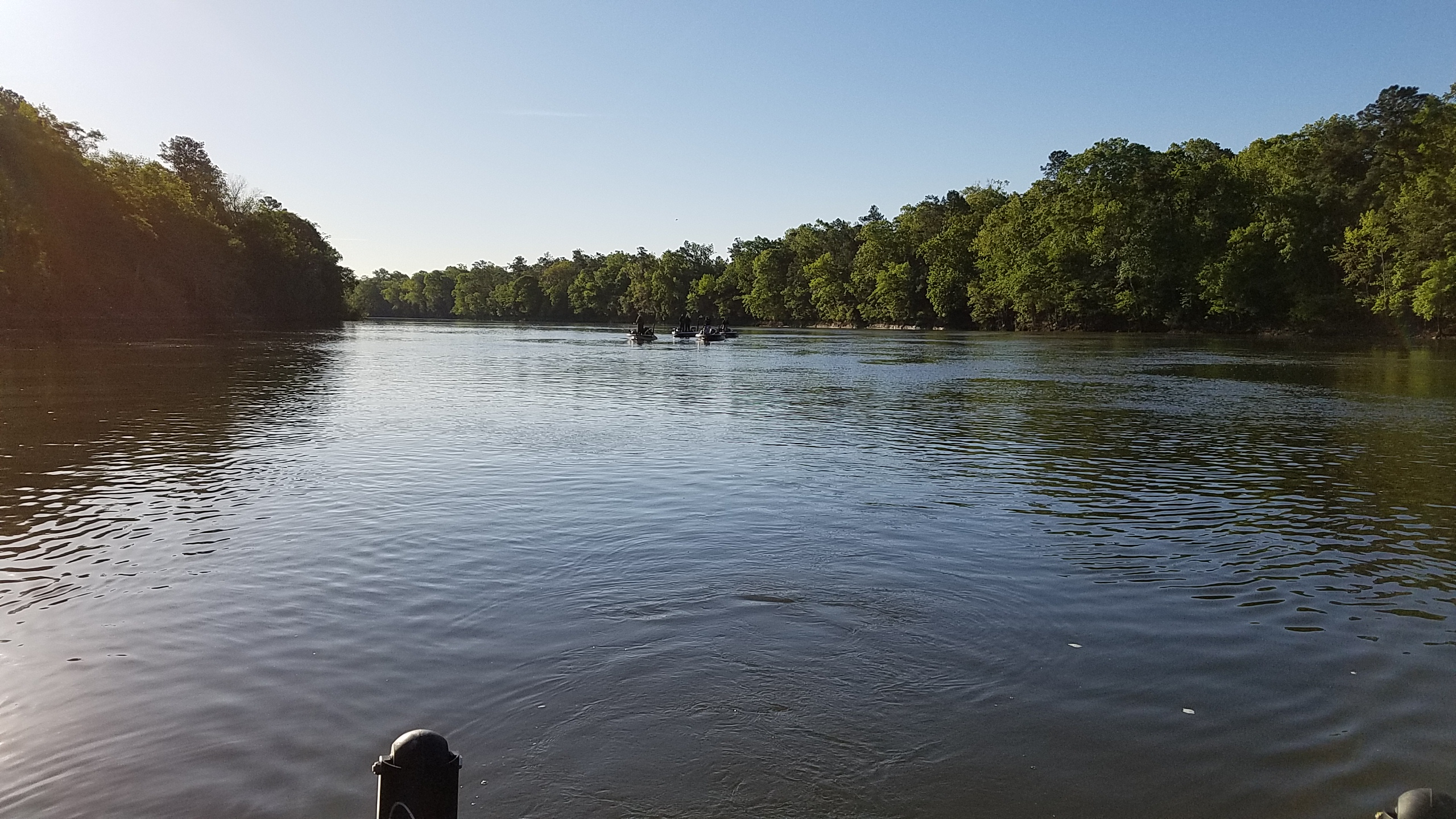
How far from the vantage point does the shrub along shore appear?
7106cm

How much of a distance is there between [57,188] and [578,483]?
3118 inches

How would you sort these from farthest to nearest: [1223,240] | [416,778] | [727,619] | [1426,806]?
[1223,240]
[727,619]
[416,778]
[1426,806]

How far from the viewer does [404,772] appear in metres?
3.57

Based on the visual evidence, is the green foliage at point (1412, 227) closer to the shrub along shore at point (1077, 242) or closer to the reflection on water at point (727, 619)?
the shrub along shore at point (1077, 242)

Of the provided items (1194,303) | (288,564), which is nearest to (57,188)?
(288,564)

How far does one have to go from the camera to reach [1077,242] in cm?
10481

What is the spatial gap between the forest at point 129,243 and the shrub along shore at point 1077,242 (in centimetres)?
22

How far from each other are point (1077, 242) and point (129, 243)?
9474 cm

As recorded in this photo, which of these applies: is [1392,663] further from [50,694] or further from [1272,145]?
[1272,145]

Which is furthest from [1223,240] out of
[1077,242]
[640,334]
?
[640,334]

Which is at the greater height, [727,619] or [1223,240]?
[1223,240]

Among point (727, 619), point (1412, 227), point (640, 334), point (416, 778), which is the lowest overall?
point (727, 619)

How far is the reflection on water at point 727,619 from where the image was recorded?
5906 millimetres

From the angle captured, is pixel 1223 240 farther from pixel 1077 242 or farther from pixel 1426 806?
pixel 1426 806
